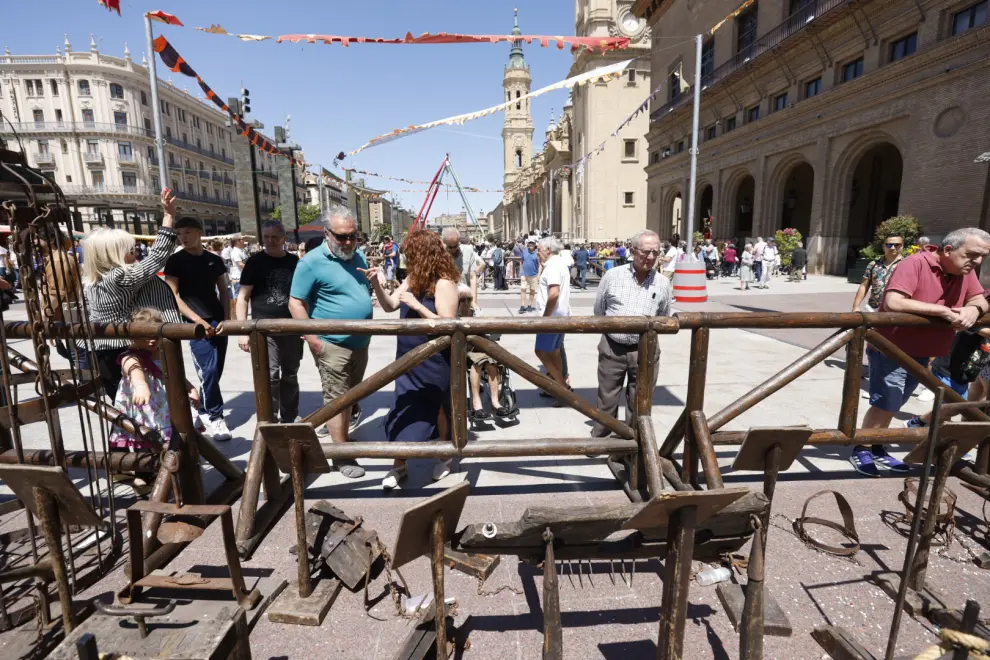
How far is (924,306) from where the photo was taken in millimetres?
3391

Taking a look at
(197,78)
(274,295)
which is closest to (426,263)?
(274,295)

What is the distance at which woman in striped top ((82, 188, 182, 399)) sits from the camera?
11.3 ft

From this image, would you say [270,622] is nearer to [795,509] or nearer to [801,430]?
[801,430]

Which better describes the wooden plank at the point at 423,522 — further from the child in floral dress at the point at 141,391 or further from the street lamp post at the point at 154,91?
the street lamp post at the point at 154,91

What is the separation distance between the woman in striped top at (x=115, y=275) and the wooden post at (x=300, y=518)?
6.08 feet

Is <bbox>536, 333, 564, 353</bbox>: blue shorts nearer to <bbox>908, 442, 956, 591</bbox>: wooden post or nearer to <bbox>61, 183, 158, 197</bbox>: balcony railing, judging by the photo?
<bbox>908, 442, 956, 591</bbox>: wooden post

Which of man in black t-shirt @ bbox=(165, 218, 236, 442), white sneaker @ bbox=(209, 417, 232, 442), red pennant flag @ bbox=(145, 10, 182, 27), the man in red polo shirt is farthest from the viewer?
red pennant flag @ bbox=(145, 10, 182, 27)

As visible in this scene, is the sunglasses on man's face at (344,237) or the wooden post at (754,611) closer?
the wooden post at (754,611)

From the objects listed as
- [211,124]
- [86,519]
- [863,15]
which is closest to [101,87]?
[211,124]

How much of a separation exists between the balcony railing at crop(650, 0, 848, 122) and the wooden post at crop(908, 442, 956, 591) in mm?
22810

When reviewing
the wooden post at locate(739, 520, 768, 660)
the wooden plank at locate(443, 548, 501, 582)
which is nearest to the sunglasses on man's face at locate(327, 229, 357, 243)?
the wooden plank at locate(443, 548, 501, 582)

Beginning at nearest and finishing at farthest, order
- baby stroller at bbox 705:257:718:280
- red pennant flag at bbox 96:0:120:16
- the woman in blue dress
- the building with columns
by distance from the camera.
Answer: the woman in blue dress
red pennant flag at bbox 96:0:120:16
baby stroller at bbox 705:257:718:280
the building with columns

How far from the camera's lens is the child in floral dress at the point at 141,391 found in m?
3.34

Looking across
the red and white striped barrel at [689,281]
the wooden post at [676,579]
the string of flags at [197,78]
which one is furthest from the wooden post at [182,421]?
the red and white striped barrel at [689,281]
